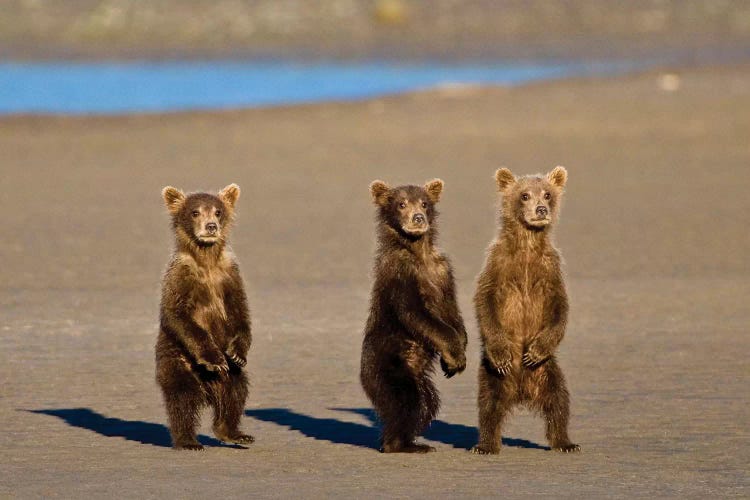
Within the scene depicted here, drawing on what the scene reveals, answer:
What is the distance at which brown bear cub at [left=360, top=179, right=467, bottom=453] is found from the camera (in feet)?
30.0

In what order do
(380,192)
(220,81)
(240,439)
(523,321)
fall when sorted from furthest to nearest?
(220,81), (380,192), (240,439), (523,321)

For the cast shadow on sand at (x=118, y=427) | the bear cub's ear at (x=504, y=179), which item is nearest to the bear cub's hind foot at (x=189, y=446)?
the cast shadow on sand at (x=118, y=427)

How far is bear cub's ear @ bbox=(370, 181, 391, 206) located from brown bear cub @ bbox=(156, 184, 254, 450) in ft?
3.03

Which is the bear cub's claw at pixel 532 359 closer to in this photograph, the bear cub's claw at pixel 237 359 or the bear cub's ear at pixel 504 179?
the bear cub's ear at pixel 504 179

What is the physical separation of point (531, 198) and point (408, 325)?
3.51ft

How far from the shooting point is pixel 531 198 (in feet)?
31.1

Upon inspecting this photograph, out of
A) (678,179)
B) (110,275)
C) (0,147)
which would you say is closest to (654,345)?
(110,275)

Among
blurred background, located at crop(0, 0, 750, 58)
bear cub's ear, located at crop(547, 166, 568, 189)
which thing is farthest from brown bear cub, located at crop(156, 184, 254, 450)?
blurred background, located at crop(0, 0, 750, 58)

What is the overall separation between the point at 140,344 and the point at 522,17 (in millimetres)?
35741

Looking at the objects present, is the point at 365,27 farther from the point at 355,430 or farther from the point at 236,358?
the point at 236,358

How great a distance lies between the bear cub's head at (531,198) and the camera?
9375mm

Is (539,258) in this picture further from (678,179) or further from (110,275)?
(678,179)

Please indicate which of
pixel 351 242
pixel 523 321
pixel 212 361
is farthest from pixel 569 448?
pixel 351 242

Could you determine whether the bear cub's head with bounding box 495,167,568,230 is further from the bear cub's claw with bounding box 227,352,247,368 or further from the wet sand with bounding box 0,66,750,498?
the bear cub's claw with bounding box 227,352,247,368
